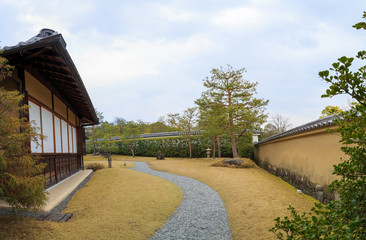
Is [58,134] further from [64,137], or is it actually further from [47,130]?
[47,130]

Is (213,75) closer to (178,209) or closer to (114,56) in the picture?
(114,56)

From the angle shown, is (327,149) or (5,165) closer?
(5,165)

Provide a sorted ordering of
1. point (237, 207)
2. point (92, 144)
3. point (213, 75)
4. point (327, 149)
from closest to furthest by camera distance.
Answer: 1. point (237, 207)
2. point (327, 149)
3. point (213, 75)
4. point (92, 144)

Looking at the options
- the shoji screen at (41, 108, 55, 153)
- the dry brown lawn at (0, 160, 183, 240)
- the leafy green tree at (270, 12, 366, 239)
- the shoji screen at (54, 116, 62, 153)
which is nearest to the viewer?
the leafy green tree at (270, 12, 366, 239)

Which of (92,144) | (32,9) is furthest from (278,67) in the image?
(92,144)

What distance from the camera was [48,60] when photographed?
17.0 ft

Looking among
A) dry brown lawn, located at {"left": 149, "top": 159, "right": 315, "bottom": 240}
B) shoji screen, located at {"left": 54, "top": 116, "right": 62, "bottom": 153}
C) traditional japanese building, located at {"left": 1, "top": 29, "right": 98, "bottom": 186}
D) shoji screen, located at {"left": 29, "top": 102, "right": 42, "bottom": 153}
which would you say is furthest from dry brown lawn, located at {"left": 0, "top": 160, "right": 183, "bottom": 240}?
shoji screen, located at {"left": 54, "top": 116, "right": 62, "bottom": 153}

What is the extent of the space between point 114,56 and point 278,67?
255 inches

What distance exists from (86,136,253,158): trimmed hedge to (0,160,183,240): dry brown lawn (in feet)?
40.4

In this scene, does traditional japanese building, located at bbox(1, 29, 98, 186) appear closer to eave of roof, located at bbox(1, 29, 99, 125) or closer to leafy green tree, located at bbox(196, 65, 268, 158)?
eave of roof, located at bbox(1, 29, 99, 125)

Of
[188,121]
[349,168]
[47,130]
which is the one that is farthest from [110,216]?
[188,121]

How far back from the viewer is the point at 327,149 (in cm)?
567

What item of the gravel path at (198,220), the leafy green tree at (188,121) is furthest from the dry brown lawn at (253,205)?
the leafy green tree at (188,121)

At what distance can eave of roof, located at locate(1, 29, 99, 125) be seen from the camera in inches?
153
